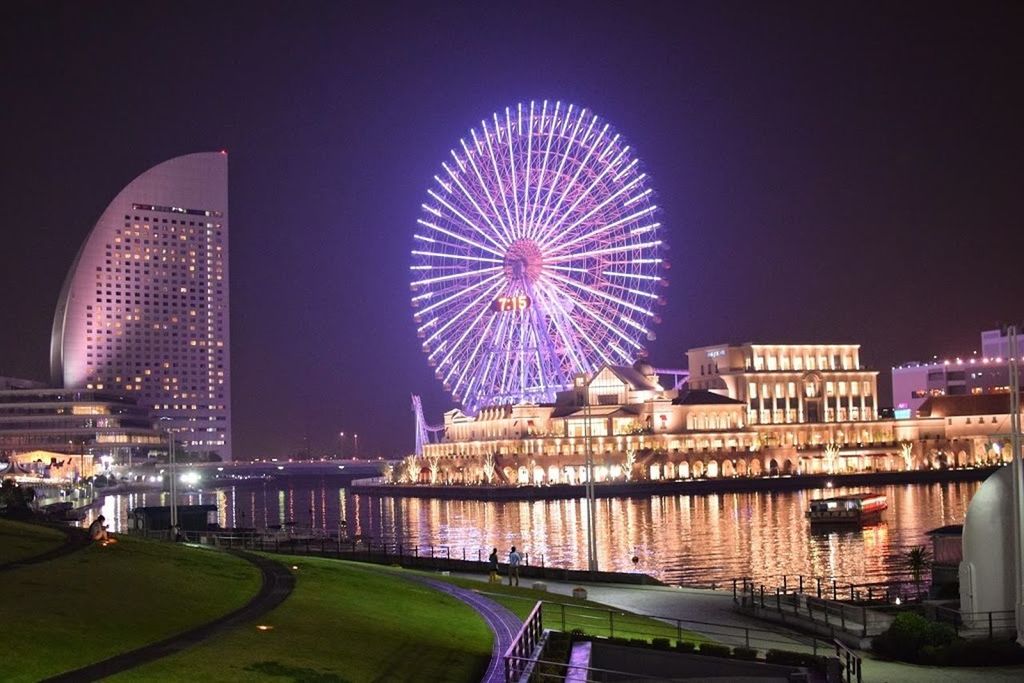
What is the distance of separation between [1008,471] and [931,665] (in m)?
7.25

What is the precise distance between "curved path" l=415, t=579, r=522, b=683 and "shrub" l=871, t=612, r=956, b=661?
32.5 ft

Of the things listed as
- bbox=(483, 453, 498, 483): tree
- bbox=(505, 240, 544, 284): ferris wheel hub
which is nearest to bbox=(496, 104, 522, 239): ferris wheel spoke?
bbox=(505, 240, 544, 284): ferris wheel hub

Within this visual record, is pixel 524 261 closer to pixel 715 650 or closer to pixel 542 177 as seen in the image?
pixel 542 177

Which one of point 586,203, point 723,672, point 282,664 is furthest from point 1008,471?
point 586,203

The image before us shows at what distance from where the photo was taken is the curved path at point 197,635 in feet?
71.5

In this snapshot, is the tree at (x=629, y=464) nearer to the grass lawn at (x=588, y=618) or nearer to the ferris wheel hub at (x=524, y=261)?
the ferris wheel hub at (x=524, y=261)

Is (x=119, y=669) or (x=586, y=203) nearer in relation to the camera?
(x=119, y=669)

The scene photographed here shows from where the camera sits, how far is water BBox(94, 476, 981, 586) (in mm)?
76000

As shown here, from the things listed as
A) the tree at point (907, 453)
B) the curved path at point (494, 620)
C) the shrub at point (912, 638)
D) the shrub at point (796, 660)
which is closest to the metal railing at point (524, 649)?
the curved path at point (494, 620)

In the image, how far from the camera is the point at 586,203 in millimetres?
128125

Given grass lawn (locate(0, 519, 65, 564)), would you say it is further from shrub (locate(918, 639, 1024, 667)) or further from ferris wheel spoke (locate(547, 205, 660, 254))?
ferris wheel spoke (locate(547, 205, 660, 254))

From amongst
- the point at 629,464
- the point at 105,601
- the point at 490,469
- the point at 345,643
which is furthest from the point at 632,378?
the point at 105,601

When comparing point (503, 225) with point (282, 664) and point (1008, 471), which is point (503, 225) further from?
point (282, 664)

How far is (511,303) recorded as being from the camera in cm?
13188
